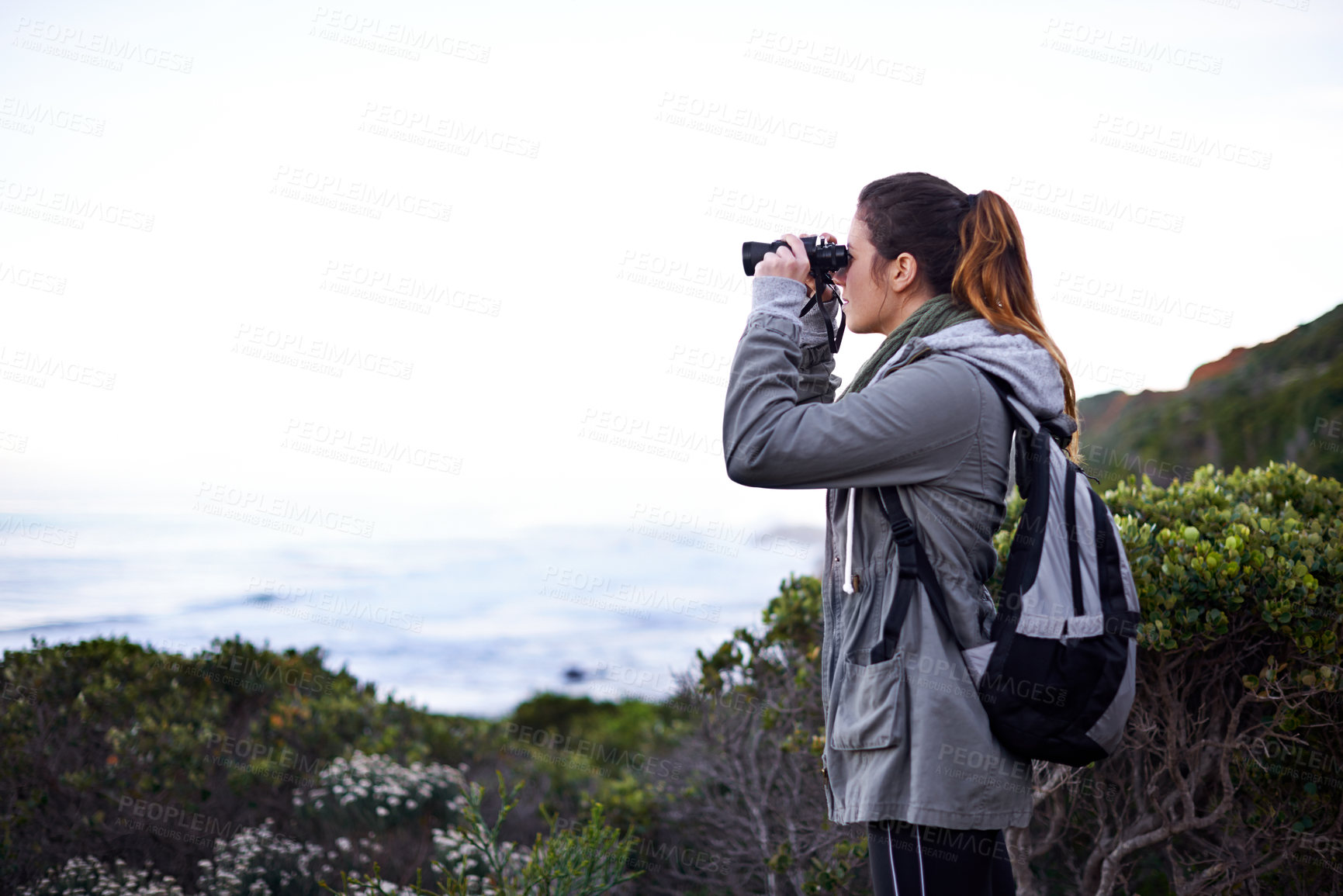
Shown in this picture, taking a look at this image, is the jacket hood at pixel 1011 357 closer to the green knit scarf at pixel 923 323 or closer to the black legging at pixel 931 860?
the green knit scarf at pixel 923 323

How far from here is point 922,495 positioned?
1673 mm

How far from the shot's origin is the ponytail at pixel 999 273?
1.77m

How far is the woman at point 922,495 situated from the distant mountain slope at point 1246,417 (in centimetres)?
373

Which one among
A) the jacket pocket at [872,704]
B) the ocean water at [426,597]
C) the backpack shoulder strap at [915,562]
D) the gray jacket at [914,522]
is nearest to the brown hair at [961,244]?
the gray jacket at [914,522]

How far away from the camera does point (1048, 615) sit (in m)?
1.57

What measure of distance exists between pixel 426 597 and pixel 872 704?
18010 millimetres

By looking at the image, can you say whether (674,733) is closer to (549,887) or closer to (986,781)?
(549,887)

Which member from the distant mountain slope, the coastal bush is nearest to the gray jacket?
the coastal bush

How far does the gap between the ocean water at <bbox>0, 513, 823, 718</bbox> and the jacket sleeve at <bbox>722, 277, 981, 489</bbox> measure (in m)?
2.28

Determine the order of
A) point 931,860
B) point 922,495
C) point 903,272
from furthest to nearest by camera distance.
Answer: point 903,272 → point 922,495 → point 931,860

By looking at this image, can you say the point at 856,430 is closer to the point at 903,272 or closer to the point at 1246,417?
the point at 903,272

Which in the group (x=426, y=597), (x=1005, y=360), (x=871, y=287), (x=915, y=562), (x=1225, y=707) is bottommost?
(x=1225, y=707)

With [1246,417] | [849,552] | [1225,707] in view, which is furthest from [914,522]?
[1246,417]

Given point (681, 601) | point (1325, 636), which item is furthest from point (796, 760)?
point (1325, 636)
